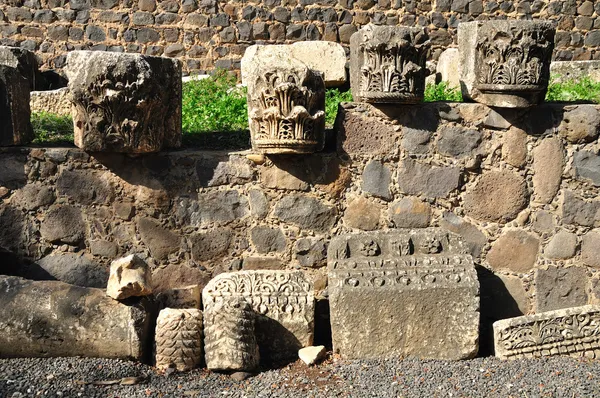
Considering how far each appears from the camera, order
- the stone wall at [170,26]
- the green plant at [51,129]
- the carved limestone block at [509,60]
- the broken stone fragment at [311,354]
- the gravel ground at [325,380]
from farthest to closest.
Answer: the stone wall at [170,26], the green plant at [51,129], the carved limestone block at [509,60], the broken stone fragment at [311,354], the gravel ground at [325,380]

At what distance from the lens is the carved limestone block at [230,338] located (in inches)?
156

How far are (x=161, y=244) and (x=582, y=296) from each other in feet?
8.71

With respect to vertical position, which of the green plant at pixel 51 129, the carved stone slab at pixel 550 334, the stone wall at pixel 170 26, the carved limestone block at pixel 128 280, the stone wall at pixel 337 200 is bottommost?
the carved stone slab at pixel 550 334

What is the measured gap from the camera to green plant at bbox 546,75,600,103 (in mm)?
6434

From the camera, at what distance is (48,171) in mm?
4586

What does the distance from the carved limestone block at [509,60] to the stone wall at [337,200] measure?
0.45 ft

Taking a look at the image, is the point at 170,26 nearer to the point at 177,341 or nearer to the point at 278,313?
the point at 278,313

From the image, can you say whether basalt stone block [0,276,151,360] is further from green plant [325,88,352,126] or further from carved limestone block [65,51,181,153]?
A: green plant [325,88,352,126]

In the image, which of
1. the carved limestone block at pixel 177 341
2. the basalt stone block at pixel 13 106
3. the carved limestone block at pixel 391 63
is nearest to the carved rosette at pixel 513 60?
the carved limestone block at pixel 391 63

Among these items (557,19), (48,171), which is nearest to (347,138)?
(48,171)

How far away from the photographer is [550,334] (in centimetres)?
431

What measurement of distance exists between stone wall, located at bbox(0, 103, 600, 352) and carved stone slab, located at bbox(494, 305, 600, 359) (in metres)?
0.39

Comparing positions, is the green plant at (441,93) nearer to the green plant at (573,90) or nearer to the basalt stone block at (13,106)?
the green plant at (573,90)

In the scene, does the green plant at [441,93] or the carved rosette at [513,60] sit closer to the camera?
the carved rosette at [513,60]
